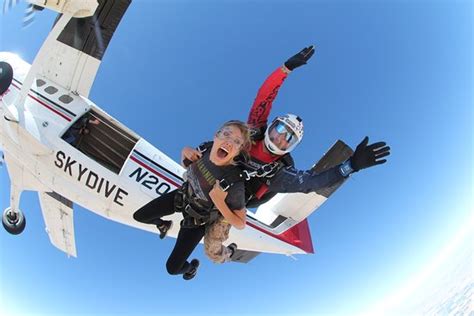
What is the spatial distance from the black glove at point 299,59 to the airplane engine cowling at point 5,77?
7.04 metres

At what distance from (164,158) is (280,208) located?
260cm

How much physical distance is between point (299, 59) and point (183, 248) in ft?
7.54

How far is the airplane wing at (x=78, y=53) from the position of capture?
8539 millimetres

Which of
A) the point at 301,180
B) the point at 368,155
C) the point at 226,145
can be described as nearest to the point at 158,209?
the point at 226,145

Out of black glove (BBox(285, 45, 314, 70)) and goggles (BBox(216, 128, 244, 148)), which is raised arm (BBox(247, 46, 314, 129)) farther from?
goggles (BBox(216, 128, 244, 148))

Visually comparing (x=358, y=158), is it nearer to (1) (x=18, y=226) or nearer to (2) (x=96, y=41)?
(2) (x=96, y=41)

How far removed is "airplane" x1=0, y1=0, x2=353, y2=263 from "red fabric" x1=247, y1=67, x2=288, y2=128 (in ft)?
11.2

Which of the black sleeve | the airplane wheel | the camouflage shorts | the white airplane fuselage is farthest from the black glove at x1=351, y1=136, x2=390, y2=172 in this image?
the airplane wheel

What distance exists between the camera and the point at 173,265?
3811 mm

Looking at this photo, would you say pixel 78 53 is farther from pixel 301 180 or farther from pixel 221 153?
pixel 301 180

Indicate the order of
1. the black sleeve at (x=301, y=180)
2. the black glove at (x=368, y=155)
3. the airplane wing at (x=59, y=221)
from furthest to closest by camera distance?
1. the airplane wing at (x=59, y=221)
2. the black sleeve at (x=301, y=180)
3. the black glove at (x=368, y=155)

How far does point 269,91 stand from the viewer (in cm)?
413

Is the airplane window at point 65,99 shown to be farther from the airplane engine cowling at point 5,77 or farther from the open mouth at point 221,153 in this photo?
the open mouth at point 221,153

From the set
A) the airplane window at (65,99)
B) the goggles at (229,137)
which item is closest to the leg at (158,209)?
the goggles at (229,137)
